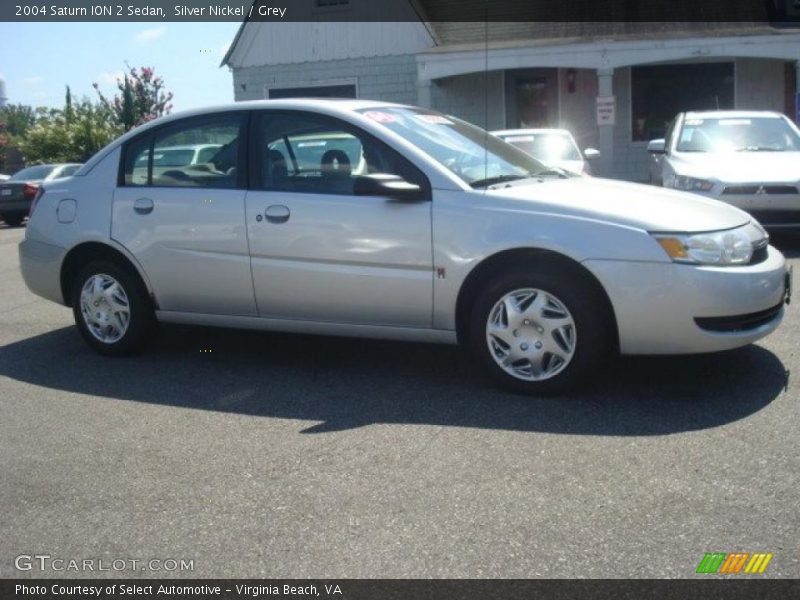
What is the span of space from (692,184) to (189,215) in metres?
6.03

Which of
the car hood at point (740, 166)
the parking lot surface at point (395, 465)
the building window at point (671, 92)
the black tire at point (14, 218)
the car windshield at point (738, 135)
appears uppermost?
the building window at point (671, 92)

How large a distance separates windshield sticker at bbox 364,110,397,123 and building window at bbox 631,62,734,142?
15870 millimetres

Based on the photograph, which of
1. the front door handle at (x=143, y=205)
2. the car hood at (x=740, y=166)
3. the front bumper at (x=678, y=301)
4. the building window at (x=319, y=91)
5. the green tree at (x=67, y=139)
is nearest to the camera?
the front bumper at (x=678, y=301)

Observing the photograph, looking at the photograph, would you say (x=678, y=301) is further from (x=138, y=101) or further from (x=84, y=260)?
(x=138, y=101)

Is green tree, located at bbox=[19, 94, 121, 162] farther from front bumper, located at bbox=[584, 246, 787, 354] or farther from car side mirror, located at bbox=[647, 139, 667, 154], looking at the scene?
front bumper, located at bbox=[584, 246, 787, 354]

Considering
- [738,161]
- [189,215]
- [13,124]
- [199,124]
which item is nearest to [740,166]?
[738,161]

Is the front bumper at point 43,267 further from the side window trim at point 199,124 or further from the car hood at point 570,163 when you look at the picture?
the car hood at point 570,163

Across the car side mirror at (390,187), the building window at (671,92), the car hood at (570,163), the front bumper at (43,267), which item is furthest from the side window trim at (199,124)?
the building window at (671,92)

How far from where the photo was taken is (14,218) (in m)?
21.0

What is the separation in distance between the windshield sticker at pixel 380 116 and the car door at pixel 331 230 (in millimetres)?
151

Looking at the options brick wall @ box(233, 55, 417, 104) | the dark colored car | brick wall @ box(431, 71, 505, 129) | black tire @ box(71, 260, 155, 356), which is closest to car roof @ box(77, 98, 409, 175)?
black tire @ box(71, 260, 155, 356)

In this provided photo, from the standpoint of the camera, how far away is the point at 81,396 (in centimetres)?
580

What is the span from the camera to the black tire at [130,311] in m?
6.42

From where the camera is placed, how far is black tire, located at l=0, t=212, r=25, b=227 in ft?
68.4
